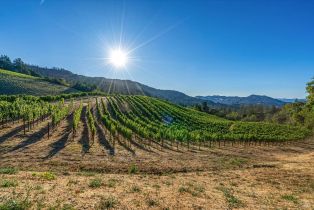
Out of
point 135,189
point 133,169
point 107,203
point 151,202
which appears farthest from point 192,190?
point 133,169

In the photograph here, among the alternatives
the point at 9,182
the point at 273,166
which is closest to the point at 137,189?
the point at 9,182

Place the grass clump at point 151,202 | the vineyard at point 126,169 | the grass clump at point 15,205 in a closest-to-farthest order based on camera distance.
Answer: the grass clump at point 15,205 < the grass clump at point 151,202 < the vineyard at point 126,169

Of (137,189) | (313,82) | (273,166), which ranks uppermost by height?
(313,82)

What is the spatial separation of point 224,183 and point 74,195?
13.0 metres

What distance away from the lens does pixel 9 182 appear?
14844 mm

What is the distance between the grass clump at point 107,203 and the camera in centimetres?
1255

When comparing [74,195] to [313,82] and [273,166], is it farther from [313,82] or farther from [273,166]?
[313,82]

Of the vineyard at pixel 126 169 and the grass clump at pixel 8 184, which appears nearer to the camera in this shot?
the grass clump at pixel 8 184

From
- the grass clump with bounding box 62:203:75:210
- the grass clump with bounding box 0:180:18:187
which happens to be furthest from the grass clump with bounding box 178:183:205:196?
the grass clump with bounding box 0:180:18:187

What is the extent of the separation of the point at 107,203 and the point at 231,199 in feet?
26.4

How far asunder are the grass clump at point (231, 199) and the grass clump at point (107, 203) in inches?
267

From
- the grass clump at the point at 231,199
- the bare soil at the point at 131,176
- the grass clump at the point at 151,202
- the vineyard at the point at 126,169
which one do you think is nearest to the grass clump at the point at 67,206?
the bare soil at the point at 131,176

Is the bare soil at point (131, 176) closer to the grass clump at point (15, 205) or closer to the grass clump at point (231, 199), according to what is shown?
the grass clump at point (231, 199)

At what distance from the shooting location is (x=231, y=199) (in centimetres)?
1616
